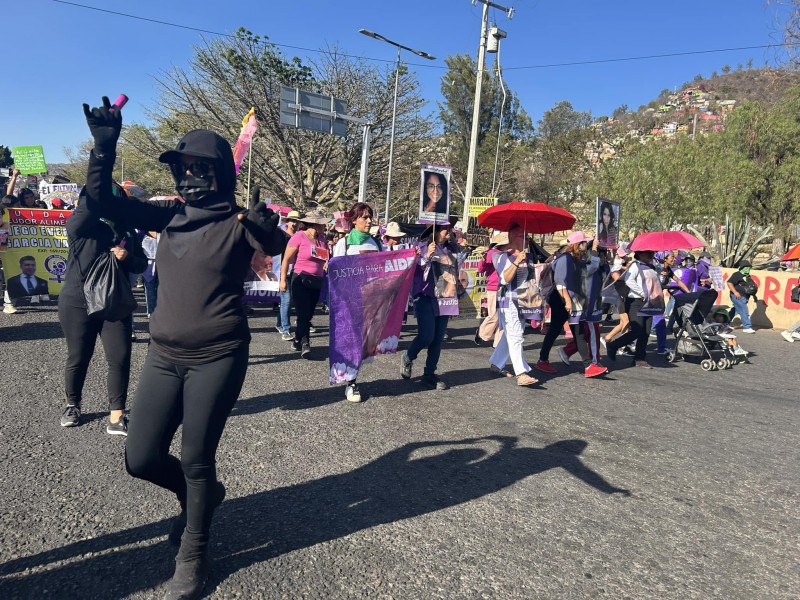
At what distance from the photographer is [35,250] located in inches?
382

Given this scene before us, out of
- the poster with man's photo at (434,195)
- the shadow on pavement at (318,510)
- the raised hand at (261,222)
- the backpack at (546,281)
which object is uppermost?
the poster with man's photo at (434,195)

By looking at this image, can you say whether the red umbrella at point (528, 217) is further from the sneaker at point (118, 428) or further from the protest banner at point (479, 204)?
the protest banner at point (479, 204)

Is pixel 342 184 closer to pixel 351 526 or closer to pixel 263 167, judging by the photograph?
pixel 263 167

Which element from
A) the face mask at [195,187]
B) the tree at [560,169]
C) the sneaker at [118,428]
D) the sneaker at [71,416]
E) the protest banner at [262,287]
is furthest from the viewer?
the tree at [560,169]

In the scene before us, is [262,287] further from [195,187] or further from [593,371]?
[195,187]

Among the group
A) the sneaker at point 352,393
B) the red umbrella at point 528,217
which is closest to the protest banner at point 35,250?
the sneaker at point 352,393

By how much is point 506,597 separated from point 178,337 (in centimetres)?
187

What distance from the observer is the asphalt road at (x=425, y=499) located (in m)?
2.69

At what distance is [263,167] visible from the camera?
29.9 metres

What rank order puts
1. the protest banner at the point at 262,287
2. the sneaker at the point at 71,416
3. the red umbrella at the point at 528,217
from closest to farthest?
the sneaker at the point at 71,416
the red umbrella at the point at 528,217
the protest banner at the point at 262,287

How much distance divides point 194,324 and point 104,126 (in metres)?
0.93

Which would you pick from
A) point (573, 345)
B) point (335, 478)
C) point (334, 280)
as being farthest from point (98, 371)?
point (573, 345)

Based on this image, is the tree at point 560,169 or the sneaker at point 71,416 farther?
the tree at point 560,169

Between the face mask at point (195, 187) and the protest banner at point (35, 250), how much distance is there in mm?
8283
